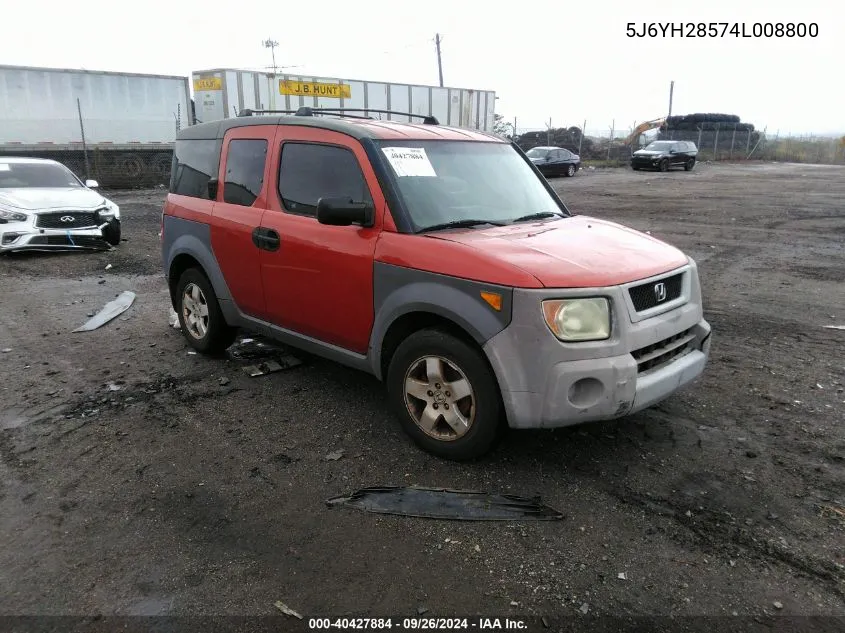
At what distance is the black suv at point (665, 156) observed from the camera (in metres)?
31.5

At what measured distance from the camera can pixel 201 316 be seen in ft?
17.9

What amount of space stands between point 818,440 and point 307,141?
3749 millimetres

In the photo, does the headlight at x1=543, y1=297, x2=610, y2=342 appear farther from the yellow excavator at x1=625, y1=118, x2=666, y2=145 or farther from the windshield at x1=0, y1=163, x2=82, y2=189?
the yellow excavator at x1=625, y1=118, x2=666, y2=145

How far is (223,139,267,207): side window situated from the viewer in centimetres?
466

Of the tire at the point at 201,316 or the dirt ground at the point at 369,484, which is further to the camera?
the tire at the point at 201,316

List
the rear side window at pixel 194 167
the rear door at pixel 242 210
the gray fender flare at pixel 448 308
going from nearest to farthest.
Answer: the gray fender flare at pixel 448 308
the rear door at pixel 242 210
the rear side window at pixel 194 167

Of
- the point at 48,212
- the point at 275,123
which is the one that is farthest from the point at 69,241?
the point at 275,123

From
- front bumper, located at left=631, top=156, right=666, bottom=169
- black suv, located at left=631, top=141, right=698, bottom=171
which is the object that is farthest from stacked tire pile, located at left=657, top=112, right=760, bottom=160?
front bumper, located at left=631, top=156, right=666, bottom=169

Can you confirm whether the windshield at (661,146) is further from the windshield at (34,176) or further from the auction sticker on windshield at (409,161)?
the auction sticker on windshield at (409,161)

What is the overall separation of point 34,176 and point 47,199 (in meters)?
1.03

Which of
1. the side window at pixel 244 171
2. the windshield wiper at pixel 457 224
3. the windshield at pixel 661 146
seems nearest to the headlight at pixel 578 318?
the windshield wiper at pixel 457 224

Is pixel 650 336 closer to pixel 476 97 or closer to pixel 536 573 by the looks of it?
pixel 536 573

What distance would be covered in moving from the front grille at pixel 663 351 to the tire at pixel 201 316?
3.31m

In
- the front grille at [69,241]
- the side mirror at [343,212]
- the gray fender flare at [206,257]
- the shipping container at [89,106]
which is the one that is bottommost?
the front grille at [69,241]
